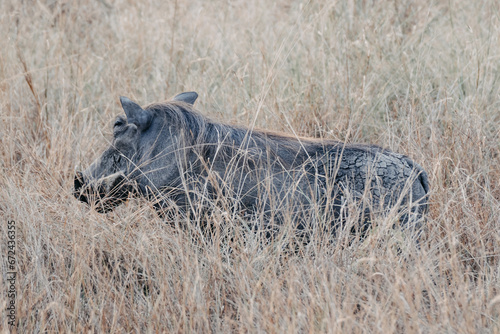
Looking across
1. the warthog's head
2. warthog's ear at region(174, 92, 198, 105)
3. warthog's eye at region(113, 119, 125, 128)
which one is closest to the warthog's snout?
the warthog's head

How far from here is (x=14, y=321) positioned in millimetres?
2424

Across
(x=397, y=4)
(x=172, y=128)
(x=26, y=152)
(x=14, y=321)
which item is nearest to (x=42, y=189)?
(x=26, y=152)

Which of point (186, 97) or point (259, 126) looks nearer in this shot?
point (186, 97)

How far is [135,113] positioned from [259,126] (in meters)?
1.23

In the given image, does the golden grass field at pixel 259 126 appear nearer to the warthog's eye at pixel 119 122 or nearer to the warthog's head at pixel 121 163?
the warthog's head at pixel 121 163

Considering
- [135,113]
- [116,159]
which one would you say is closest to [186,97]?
[135,113]

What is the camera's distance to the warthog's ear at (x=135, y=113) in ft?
10.2

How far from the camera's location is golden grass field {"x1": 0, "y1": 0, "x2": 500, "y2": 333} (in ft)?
7.59

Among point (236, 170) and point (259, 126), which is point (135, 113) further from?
point (259, 126)

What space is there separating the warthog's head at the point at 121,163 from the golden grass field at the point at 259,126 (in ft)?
0.37

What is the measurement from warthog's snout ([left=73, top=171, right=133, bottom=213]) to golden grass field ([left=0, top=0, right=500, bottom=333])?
90 millimetres

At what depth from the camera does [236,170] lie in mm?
3102

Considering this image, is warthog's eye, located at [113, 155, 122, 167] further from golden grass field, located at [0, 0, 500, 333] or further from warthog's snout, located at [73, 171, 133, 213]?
golden grass field, located at [0, 0, 500, 333]

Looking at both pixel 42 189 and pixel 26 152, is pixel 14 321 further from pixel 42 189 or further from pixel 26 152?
pixel 26 152
